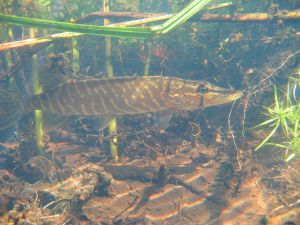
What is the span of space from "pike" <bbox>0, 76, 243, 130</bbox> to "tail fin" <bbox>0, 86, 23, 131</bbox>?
24 cm

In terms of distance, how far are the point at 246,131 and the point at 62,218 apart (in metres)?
4.05

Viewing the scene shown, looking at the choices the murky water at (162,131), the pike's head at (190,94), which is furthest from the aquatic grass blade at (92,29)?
the pike's head at (190,94)

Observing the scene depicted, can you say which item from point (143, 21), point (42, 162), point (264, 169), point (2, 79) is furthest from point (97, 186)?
point (2, 79)

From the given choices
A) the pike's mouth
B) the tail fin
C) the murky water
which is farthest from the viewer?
the tail fin

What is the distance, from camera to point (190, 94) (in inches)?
237

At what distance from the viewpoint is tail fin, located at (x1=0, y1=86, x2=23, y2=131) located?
Result: 6.19 meters

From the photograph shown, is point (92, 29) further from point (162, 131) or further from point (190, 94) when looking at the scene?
point (162, 131)

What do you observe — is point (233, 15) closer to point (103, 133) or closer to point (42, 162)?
point (103, 133)

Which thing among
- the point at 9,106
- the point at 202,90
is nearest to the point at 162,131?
the point at 202,90

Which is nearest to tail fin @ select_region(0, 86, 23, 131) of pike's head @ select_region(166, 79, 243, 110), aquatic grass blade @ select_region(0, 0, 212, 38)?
aquatic grass blade @ select_region(0, 0, 212, 38)

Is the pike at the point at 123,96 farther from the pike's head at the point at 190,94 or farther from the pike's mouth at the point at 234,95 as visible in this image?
the pike's mouth at the point at 234,95

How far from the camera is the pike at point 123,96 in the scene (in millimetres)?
5969

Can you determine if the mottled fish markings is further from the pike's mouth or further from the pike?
the pike's mouth

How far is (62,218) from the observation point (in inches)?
178
